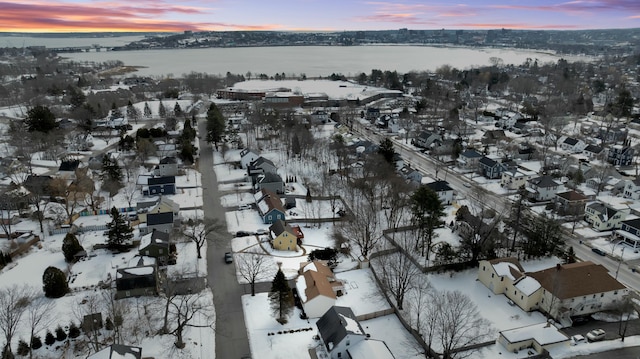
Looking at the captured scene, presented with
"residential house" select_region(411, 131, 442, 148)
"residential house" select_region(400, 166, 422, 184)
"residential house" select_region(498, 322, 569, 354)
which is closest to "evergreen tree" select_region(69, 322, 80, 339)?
"residential house" select_region(498, 322, 569, 354)

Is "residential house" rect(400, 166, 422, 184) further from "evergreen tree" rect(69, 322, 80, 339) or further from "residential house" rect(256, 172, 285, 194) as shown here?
"evergreen tree" rect(69, 322, 80, 339)

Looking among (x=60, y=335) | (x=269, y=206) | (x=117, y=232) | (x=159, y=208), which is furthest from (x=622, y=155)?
(x=60, y=335)

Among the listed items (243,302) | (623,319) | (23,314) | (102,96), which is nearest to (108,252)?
(23,314)

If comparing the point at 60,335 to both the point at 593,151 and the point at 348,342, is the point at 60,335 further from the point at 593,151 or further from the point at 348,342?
the point at 593,151

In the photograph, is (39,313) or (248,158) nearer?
(39,313)

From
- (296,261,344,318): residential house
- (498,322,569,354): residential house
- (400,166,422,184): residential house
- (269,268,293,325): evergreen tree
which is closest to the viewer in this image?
(498,322,569,354): residential house

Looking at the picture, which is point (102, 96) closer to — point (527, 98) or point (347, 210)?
point (347, 210)

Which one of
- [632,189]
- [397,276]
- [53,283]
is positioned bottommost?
[53,283]
